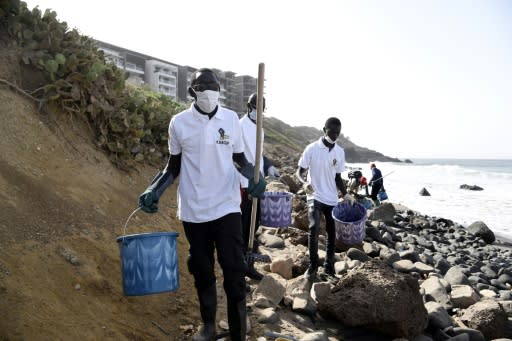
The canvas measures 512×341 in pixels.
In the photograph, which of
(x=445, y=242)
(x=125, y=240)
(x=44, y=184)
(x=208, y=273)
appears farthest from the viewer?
(x=445, y=242)

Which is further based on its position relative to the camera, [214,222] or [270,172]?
[270,172]

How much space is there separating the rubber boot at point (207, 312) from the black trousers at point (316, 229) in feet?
6.89

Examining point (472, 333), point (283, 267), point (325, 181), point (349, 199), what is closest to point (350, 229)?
point (349, 199)

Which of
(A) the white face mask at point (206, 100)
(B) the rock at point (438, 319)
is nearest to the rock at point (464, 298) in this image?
(B) the rock at point (438, 319)

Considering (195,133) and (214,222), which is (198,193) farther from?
(195,133)

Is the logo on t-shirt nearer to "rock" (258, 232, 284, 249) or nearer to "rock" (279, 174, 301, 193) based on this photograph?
"rock" (258, 232, 284, 249)

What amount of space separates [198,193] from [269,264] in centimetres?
262

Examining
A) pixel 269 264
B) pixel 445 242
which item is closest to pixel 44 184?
pixel 269 264

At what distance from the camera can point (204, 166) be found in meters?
2.89

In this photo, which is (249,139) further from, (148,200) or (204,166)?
(148,200)

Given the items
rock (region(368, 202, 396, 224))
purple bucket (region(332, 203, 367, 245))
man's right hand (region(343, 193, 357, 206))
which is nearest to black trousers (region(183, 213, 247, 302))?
purple bucket (region(332, 203, 367, 245))

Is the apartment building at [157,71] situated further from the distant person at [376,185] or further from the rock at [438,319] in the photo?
the rock at [438,319]

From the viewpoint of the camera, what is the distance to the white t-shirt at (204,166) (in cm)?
288

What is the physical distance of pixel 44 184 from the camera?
13.3 feet
